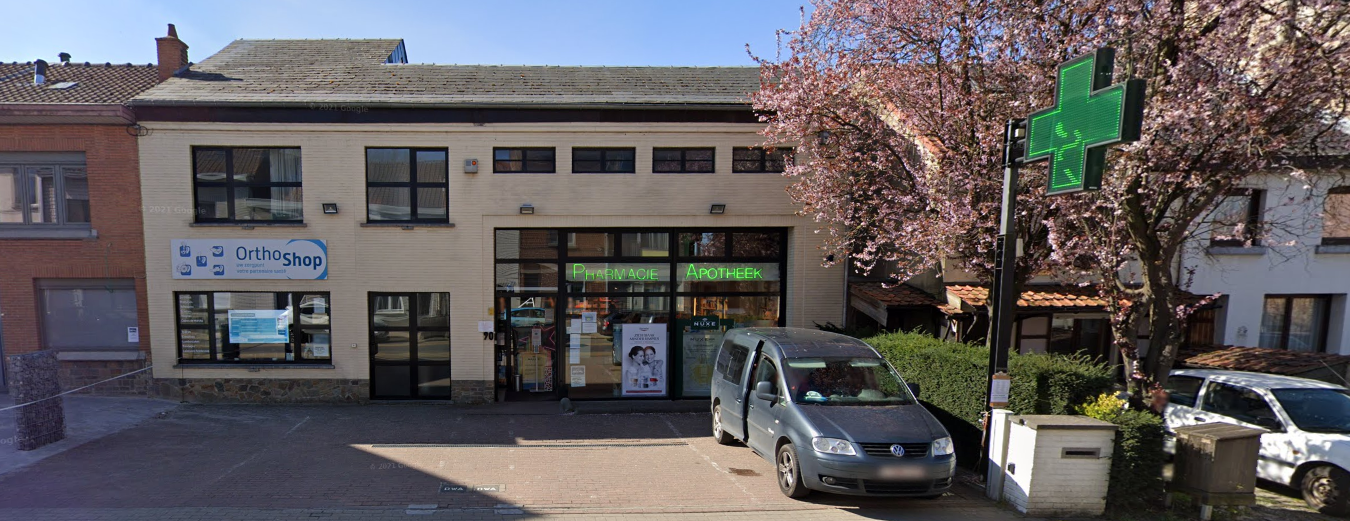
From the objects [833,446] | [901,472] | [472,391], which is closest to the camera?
[901,472]

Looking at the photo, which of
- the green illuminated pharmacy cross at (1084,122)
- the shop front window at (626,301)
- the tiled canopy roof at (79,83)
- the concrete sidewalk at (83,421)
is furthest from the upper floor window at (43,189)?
the green illuminated pharmacy cross at (1084,122)

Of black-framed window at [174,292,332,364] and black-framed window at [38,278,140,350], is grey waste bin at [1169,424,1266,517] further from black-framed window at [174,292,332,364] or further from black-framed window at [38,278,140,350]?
black-framed window at [38,278,140,350]

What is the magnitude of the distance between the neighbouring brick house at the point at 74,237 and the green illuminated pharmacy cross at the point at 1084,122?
14314 mm

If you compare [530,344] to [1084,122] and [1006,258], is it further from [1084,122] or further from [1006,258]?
[1084,122]

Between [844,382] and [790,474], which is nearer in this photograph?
[790,474]

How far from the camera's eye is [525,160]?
1132cm

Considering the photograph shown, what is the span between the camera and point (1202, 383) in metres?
8.34

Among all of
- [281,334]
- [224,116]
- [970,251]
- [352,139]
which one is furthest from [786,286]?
[224,116]

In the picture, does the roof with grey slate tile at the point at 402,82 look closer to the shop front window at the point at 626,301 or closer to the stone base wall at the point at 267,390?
the shop front window at the point at 626,301

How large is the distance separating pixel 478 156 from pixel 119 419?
A: 720cm

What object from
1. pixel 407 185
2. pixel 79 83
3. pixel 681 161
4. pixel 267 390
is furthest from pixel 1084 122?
pixel 79 83

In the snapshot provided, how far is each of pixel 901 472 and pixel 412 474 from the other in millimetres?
5742

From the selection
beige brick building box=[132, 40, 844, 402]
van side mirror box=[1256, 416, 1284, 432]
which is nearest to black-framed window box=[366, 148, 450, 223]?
beige brick building box=[132, 40, 844, 402]

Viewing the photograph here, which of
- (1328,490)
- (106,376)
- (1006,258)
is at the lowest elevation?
(106,376)
